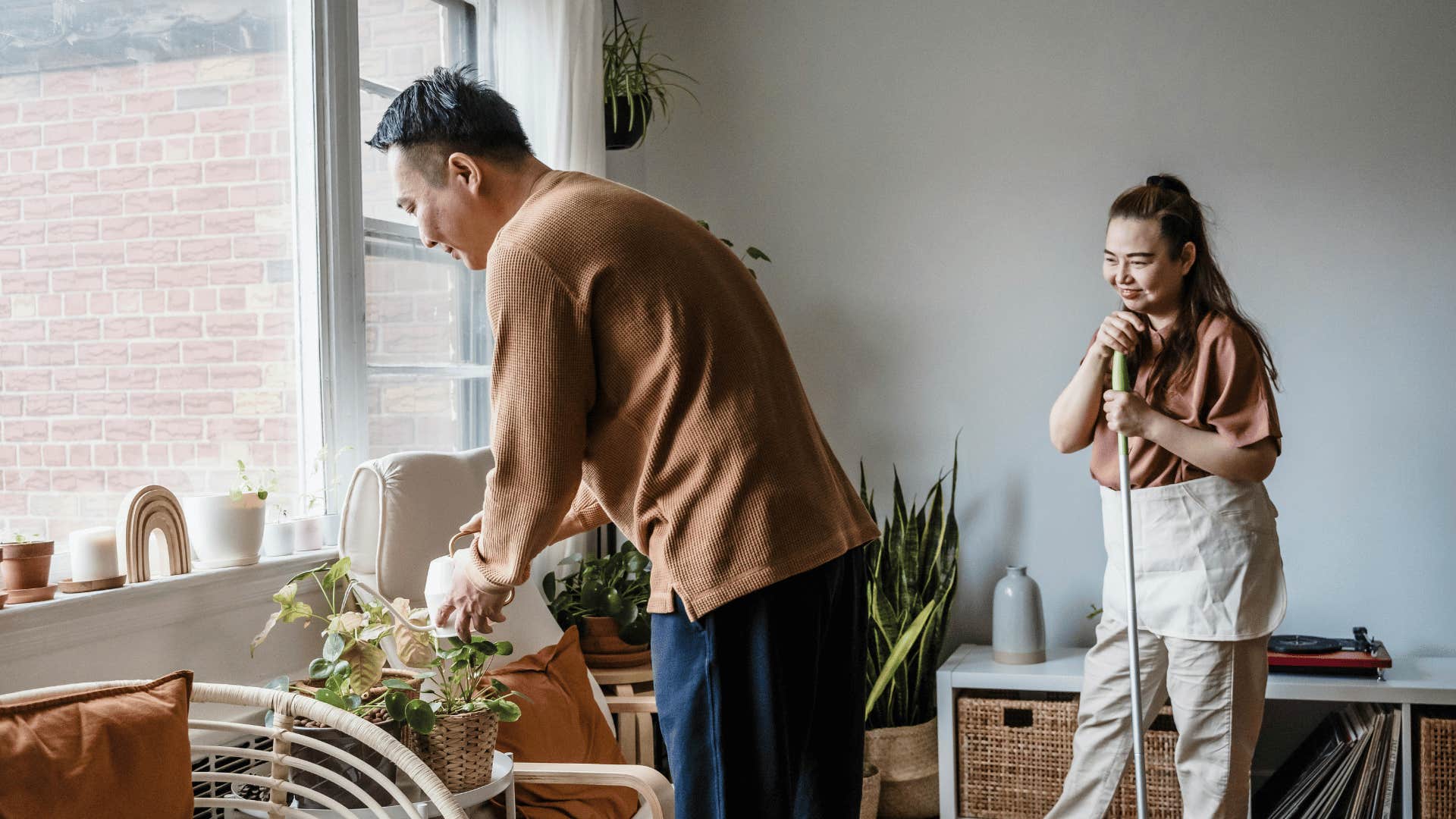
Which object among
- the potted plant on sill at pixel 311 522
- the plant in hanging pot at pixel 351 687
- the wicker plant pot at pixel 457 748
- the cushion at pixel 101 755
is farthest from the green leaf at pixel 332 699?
the potted plant on sill at pixel 311 522

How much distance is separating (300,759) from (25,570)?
503 mm

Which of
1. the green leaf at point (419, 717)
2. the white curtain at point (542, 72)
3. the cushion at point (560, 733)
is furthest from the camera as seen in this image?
the white curtain at point (542, 72)

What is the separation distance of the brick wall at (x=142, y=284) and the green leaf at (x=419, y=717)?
2.35ft

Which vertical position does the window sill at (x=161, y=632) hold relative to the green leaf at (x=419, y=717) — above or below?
above

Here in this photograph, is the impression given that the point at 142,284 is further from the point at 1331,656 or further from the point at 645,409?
the point at 1331,656

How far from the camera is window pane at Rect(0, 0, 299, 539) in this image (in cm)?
189

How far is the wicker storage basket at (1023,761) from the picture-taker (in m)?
2.93

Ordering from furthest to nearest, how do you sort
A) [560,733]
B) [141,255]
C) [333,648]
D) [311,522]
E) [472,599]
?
[311,522], [560,733], [141,255], [333,648], [472,599]

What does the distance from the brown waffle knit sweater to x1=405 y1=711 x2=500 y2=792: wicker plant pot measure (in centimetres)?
41

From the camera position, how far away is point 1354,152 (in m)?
3.19

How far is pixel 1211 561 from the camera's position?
87.6 inches

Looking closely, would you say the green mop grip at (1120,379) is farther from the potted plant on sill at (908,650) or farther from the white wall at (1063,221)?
the white wall at (1063,221)

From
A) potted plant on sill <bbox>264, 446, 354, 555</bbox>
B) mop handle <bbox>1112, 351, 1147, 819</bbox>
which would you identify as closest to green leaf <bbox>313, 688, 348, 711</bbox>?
potted plant on sill <bbox>264, 446, 354, 555</bbox>

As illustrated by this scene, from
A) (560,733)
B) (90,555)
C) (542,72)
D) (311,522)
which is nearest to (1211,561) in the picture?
(560,733)
